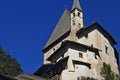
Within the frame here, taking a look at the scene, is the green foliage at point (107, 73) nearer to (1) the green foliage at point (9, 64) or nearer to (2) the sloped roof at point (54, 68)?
(2) the sloped roof at point (54, 68)

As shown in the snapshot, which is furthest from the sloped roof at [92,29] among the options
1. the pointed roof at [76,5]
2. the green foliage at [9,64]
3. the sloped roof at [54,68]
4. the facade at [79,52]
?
the green foliage at [9,64]

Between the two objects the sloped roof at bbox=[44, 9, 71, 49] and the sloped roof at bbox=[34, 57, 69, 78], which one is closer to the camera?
the sloped roof at bbox=[34, 57, 69, 78]

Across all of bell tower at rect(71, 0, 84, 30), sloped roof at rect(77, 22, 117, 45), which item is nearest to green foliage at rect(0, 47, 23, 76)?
bell tower at rect(71, 0, 84, 30)

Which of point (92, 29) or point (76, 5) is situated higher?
point (76, 5)

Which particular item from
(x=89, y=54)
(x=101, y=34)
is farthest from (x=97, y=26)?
(x=89, y=54)

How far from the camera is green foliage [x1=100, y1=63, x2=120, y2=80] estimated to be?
6181 centimetres

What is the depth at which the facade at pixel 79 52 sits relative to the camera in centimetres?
5997

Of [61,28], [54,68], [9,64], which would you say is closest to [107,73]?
[54,68]

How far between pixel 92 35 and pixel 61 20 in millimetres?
14386

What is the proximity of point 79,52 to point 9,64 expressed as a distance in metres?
18.4

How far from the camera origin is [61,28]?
2945 inches

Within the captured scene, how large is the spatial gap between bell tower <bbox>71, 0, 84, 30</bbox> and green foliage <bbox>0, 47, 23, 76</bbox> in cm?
1412

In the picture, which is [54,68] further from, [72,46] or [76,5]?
[76,5]

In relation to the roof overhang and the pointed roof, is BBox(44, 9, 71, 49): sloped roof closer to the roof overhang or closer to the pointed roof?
the pointed roof
